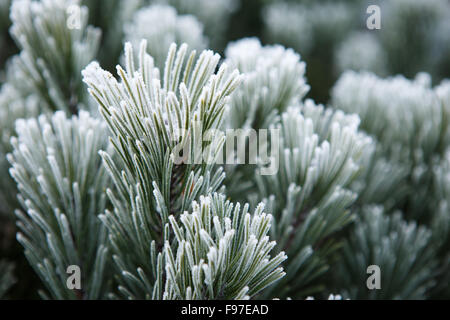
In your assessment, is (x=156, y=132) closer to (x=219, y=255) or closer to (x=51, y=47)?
(x=219, y=255)

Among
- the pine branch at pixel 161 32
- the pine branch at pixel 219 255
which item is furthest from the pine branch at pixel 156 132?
the pine branch at pixel 161 32

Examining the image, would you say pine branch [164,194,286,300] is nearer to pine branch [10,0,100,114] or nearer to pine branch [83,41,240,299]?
pine branch [83,41,240,299]

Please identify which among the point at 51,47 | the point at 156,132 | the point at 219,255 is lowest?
the point at 219,255

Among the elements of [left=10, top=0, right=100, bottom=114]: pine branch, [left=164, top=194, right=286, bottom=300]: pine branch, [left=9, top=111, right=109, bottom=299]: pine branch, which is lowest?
[left=164, top=194, right=286, bottom=300]: pine branch

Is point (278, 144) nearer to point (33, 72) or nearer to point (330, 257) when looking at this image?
point (330, 257)

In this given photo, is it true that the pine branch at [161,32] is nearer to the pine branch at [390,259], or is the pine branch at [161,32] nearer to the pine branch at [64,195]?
the pine branch at [64,195]

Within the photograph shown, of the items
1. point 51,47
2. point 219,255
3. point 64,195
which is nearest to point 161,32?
point 51,47

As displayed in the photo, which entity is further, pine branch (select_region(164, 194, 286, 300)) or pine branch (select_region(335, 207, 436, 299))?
pine branch (select_region(335, 207, 436, 299))

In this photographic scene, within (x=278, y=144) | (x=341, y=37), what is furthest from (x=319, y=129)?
(x=341, y=37)

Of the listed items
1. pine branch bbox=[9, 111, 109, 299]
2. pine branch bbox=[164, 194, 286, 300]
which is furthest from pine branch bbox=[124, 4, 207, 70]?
pine branch bbox=[164, 194, 286, 300]

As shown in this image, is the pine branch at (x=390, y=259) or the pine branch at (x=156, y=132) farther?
the pine branch at (x=390, y=259)
